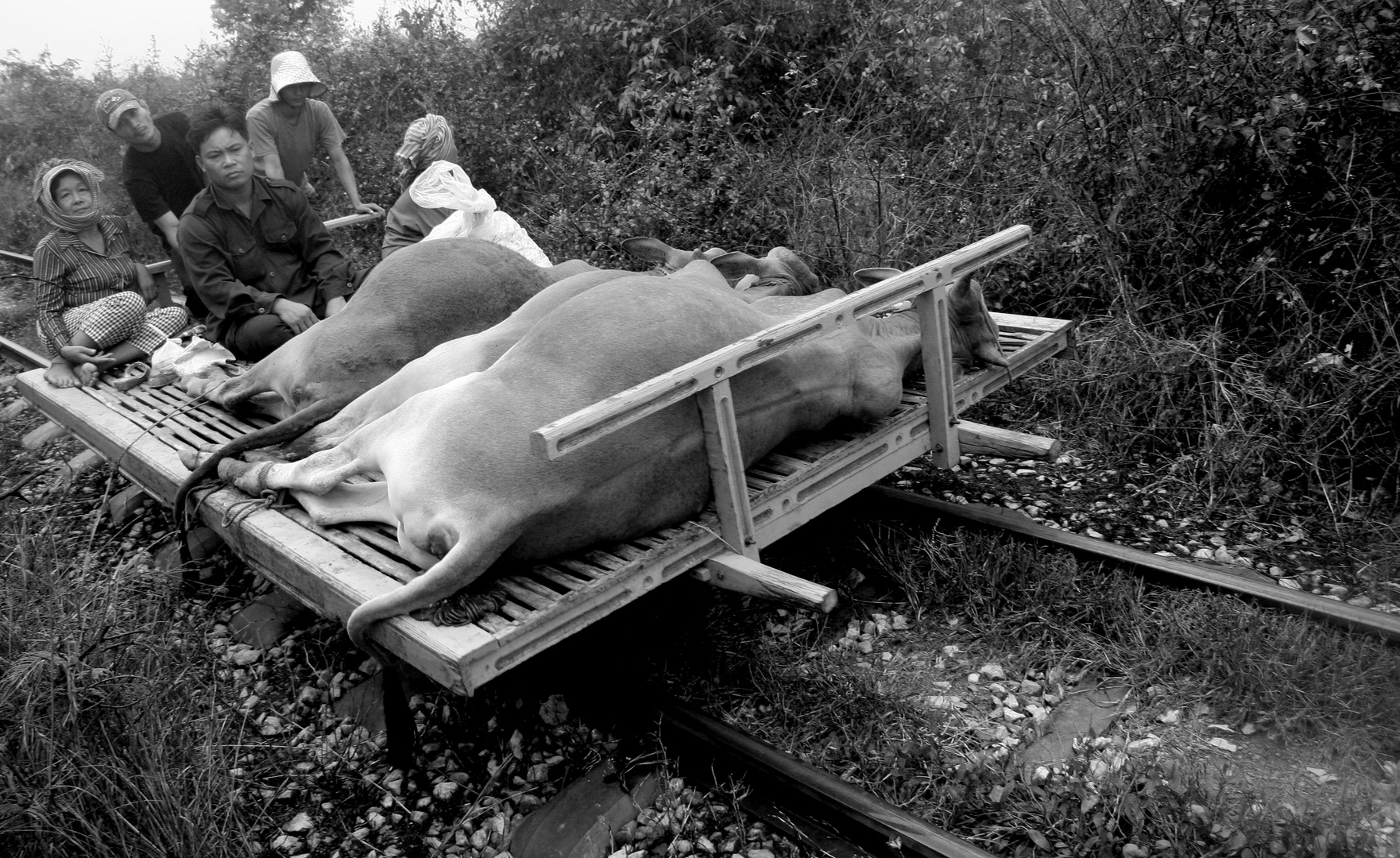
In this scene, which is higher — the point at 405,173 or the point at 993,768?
the point at 405,173

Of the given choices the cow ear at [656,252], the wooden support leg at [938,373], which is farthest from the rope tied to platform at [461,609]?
the cow ear at [656,252]

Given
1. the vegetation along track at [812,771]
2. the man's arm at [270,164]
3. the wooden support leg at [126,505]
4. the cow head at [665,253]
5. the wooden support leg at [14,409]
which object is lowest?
the vegetation along track at [812,771]

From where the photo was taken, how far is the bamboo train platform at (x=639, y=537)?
9.18ft

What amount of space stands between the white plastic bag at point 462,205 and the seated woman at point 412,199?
0.29 feet

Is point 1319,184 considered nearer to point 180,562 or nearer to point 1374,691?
point 1374,691

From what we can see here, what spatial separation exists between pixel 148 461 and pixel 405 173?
8.94 feet

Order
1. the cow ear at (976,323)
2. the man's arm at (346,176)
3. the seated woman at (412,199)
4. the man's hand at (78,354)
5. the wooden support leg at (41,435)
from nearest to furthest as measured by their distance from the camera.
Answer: the cow ear at (976,323)
the man's hand at (78,354)
the seated woman at (412,199)
the wooden support leg at (41,435)
the man's arm at (346,176)

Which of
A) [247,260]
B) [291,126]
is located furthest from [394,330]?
[291,126]

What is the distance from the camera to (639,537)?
3.35 metres

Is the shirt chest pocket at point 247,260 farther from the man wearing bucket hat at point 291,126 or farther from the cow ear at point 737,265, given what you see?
the cow ear at point 737,265

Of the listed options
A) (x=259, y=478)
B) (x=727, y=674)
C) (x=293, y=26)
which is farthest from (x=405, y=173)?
(x=293, y=26)

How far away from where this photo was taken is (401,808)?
3186mm

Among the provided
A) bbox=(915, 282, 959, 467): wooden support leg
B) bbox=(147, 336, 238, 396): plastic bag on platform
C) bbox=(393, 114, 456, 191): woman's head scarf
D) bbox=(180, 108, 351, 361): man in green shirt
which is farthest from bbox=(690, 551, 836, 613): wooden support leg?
bbox=(393, 114, 456, 191): woman's head scarf

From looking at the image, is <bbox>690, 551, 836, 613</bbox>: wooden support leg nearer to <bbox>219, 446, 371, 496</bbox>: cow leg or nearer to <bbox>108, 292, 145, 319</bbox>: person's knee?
<bbox>219, 446, 371, 496</bbox>: cow leg
